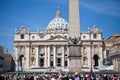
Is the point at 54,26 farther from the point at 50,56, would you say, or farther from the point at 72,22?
the point at 72,22

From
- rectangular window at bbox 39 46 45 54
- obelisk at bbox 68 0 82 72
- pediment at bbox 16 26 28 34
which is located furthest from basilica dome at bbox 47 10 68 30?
obelisk at bbox 68 0 82 72

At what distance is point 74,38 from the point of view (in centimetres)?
3184

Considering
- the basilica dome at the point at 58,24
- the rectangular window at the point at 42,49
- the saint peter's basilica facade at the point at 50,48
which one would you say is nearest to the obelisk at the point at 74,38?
the saint peter's basilica facade at the point at 50,48

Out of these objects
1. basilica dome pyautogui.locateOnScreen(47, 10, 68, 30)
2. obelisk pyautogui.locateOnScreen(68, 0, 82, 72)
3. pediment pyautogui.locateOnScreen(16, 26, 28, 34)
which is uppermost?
basilica dome pyautogui.locateOnScreen(47, 10, 68, 30)

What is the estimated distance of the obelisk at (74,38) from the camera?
3169 cm

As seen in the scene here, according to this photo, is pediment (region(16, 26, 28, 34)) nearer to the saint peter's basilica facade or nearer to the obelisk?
the saint peter's basilica facade

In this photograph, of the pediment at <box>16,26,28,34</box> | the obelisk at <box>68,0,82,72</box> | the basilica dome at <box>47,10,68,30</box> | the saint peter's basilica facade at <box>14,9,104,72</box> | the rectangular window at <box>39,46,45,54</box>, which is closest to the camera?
the obelisk at <box>68,0,82,72</box>

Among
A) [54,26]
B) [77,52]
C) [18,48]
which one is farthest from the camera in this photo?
[54,26]

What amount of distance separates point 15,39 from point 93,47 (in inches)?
807

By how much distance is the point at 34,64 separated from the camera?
98.0 metres

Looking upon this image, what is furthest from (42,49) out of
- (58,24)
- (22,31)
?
(58,24)

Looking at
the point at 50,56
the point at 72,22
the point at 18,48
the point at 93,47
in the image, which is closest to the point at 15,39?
the point at 18,48

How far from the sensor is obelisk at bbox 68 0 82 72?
31.7m

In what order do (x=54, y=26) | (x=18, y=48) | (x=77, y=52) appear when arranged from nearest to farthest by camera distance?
(x=77, y=52), (x=18, y=48), (x=54, y=26)
